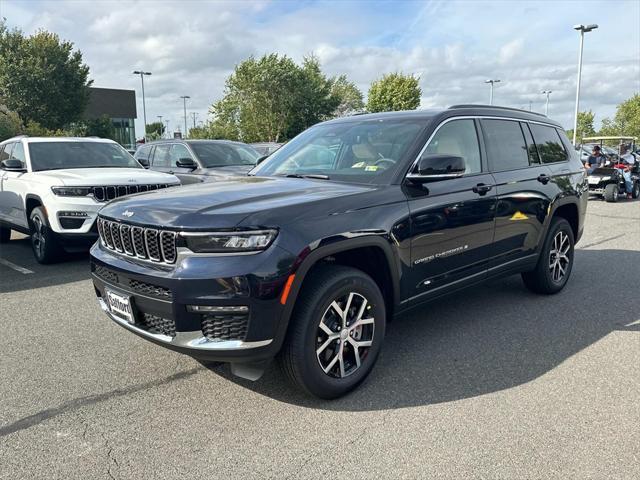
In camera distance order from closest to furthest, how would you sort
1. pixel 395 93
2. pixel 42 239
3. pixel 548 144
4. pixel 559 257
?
pixel 548 144 → pixel 559 257 → pixel 42 239 → pixel 395 93

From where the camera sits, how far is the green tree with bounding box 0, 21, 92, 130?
28.2 m

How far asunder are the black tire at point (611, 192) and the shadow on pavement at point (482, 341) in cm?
Result: 1013

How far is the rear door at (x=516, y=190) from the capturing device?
448 cm

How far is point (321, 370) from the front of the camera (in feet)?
10.2

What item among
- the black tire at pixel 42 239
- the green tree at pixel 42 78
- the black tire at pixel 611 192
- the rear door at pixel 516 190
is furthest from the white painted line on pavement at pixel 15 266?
the green tree at pixel 42 78

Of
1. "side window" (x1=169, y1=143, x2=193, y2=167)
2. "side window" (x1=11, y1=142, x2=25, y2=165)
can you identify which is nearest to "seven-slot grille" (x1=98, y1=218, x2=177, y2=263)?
"side window" (x1=11, y1=142, x2=25, y2=165)

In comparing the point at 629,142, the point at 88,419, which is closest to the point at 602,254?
the point at 88,419

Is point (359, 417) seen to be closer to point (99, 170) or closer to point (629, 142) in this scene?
point (99, 170)

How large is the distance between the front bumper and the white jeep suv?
4.26 m

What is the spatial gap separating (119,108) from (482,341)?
5845 cm

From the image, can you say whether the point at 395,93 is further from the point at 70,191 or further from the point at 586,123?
the point at 70,191

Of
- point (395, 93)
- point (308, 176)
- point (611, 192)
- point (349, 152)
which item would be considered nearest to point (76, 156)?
point (308, 176)

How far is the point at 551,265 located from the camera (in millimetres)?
5414

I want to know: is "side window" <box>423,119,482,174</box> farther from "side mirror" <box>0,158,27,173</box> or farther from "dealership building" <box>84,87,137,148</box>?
"dealership building" <box>84,87,137,148</box>
